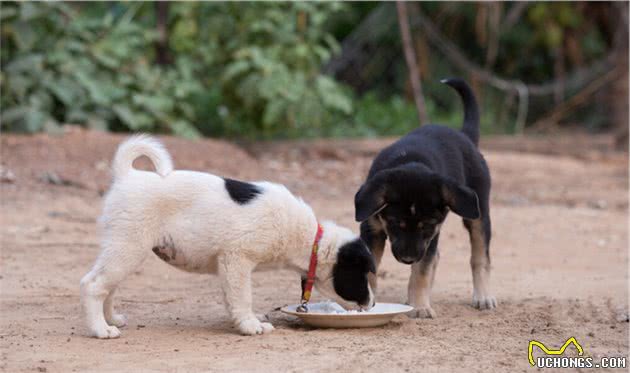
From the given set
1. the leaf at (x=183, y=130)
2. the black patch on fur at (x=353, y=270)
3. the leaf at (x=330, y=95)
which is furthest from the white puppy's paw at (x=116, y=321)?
the leaf at (x=330, y=95)

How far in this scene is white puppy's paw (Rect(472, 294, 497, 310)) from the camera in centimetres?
669

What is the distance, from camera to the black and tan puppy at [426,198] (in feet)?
18.9

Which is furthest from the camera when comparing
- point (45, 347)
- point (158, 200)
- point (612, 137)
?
point (612, 137)

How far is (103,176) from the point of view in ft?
36.6

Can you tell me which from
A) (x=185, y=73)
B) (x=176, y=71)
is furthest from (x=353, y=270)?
(x=176, y=71)

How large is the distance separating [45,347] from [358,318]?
5.89 feet

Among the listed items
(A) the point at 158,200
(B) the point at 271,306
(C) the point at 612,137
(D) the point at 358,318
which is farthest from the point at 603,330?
(C) the point at 612,137

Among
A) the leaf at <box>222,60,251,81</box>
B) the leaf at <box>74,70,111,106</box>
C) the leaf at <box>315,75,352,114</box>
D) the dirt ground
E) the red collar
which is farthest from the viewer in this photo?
the leaf at <box>315,75,352,114</box>

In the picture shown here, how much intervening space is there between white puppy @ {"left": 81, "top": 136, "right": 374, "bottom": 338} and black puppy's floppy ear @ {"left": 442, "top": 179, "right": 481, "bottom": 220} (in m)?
0.60

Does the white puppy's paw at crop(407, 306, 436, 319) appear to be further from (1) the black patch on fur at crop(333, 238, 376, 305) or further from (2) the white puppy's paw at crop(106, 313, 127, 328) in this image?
(2) the white puppy's paw at crop(106, 313, 127, 328)

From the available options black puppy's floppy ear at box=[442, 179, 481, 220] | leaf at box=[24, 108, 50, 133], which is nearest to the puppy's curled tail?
black puppy's floppy ear at box=[442, 179, 481, 220]

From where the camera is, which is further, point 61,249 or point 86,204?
point 86,204

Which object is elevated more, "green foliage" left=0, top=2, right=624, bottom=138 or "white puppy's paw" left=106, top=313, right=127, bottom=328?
"green foliage" left=0, top=2, right=624, bottom=138

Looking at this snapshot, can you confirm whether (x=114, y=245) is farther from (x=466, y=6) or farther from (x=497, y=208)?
(x=466, y=6)
